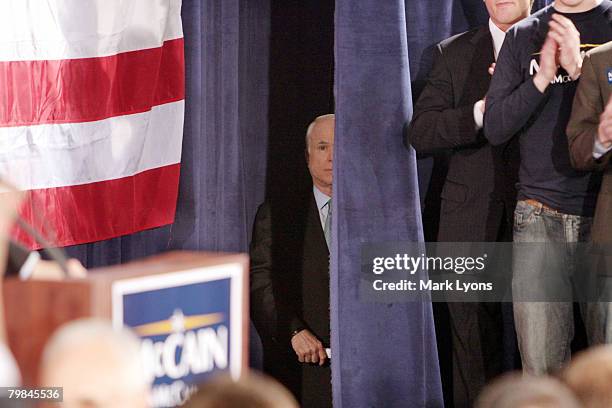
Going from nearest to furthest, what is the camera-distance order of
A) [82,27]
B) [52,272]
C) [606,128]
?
[52,272], [606,128], [82,27]

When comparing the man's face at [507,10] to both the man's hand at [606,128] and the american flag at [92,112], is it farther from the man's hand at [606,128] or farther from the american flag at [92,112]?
the american flag at [92,112]

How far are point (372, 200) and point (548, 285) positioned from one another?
0.55m

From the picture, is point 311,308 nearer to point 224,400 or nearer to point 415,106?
point 415,106

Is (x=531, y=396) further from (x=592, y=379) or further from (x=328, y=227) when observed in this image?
(x=328, y=227)

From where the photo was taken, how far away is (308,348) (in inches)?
114

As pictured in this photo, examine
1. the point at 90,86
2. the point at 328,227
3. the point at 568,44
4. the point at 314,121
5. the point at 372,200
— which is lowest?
the point at 328,227

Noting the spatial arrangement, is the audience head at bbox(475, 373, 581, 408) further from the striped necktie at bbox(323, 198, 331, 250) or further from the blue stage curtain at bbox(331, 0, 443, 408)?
the striped necktie at bbox(323, 198, 331, 250)

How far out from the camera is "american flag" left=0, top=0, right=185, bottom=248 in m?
2.67

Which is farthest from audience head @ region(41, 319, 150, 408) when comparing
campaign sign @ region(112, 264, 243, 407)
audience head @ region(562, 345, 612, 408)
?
audience head @ region(562, 345, 612, 408)

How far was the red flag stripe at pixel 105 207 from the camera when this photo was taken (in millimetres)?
2719

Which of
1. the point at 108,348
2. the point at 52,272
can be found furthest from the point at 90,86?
the point at 108,348

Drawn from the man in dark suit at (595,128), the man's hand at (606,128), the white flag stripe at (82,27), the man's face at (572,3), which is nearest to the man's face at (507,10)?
the man's face at (572,3)

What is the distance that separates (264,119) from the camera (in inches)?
116

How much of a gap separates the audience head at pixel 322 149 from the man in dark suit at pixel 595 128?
0.71 m
